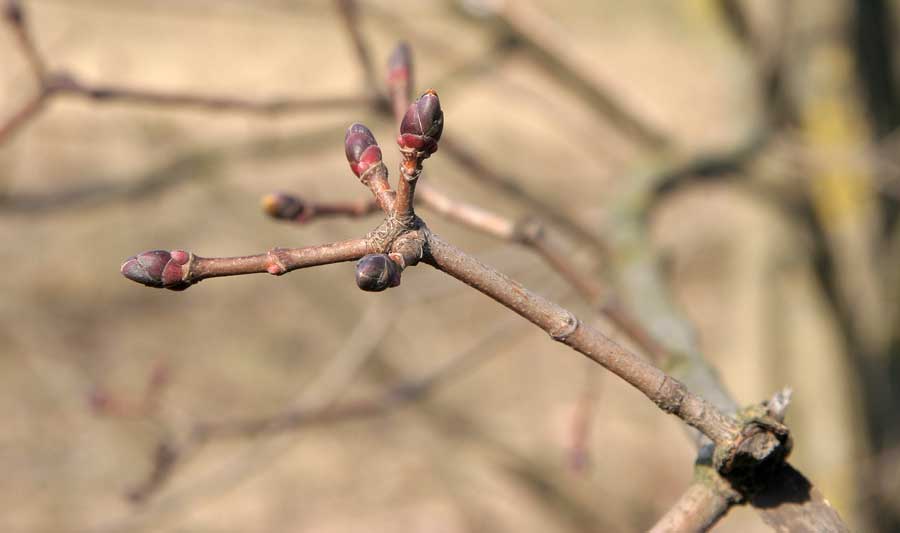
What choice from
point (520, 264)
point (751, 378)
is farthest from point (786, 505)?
point (751, 378)

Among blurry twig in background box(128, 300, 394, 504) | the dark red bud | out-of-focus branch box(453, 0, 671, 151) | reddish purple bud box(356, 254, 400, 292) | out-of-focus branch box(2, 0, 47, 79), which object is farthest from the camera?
out-of-focus branch box(453, 0, 671, 151)

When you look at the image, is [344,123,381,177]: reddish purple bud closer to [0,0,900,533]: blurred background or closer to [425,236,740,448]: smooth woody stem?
[425,236,740,448]: smooth woody stem

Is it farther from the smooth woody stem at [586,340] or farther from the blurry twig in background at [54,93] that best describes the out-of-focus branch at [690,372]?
the blurry twig in background at [54,93]

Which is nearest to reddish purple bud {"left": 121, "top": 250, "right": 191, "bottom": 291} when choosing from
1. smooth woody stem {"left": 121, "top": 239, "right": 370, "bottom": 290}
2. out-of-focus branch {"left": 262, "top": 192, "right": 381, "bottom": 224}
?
smooth woody stem {"left": 121, "top": 239, "right": 370, "bottom": 290}

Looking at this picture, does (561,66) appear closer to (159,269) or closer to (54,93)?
(54,93)

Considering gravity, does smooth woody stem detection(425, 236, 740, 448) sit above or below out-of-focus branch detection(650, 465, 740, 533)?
above

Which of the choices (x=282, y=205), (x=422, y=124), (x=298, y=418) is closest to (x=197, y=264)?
(x=422, y=124)
